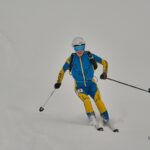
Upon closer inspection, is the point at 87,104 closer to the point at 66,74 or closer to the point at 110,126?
the point at 110,126

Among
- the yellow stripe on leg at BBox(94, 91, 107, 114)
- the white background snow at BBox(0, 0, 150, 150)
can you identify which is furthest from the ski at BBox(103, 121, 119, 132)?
the yellow stripe on leg at BBox(94, 91, 107, 114)

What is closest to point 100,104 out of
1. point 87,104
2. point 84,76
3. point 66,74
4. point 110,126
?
point 87,104

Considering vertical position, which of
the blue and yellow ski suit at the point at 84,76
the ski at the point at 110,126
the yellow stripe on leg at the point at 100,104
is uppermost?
the blue and yellow ski suit at the point at 84,76

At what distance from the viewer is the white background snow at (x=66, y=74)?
798 cm

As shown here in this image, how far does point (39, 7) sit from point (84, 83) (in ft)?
30.2

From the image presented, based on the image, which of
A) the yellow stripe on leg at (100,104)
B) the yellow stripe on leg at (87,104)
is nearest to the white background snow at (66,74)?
the yellow stripe on leg at (87,104)

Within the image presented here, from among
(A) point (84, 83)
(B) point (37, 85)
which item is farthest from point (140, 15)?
(A) point (84, 83)

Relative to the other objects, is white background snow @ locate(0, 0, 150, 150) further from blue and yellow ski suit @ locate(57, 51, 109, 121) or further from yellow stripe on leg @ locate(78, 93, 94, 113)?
blue and yellow ski suit @ locate(57, 51, 109, 121)

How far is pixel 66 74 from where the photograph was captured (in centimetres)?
1362

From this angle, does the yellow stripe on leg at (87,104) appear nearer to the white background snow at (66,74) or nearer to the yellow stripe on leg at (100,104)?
the yellow stripe on leg at (100,104)

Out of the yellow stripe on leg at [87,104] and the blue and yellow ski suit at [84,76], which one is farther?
the blue and yellow ski suit at [84,76]

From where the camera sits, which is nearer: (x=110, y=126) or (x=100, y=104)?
(x=110, y=126)

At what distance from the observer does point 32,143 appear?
7.31m

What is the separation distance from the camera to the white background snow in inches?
314
